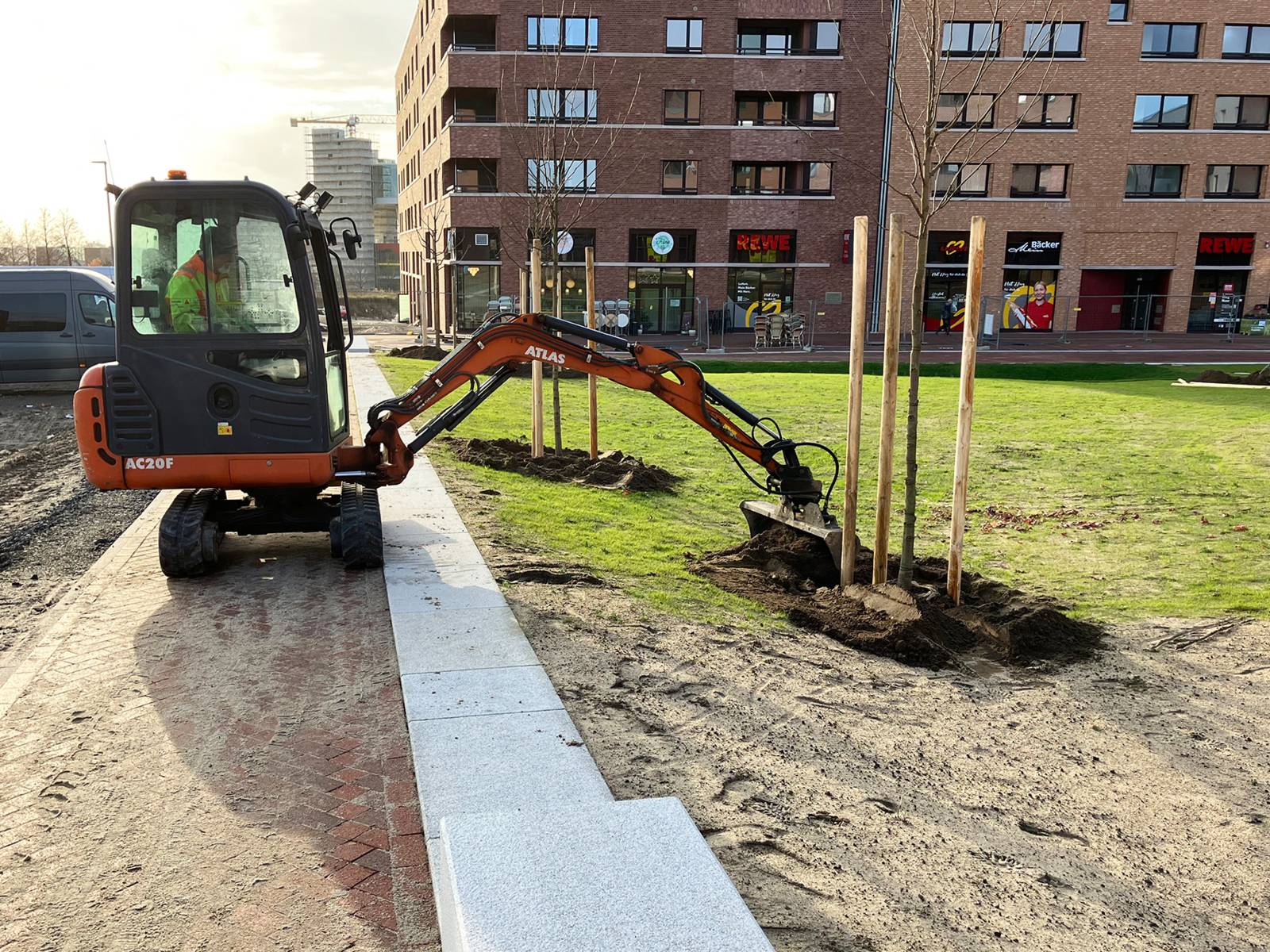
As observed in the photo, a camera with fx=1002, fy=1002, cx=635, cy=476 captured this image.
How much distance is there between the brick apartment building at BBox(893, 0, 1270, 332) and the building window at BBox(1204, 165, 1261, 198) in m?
0.05

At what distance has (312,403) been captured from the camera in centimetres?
841

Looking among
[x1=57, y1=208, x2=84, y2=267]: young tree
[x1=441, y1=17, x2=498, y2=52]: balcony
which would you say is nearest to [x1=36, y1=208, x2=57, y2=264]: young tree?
[x1=57, y1=208, x2=84, y2=267]: young tree

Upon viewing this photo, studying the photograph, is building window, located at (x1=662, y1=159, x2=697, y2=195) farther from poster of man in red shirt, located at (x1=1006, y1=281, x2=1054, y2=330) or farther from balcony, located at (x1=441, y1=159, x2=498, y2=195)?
poster of man in red shirt, located at (x1=1006, y1=281, x2=1054, y2=330)

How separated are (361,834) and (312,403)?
461 cm

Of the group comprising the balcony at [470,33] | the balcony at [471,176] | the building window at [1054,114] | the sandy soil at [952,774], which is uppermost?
the balcony at [470,33]

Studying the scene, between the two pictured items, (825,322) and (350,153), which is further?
(350,153)

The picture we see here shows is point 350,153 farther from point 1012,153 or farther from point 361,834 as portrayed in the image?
point 361,834

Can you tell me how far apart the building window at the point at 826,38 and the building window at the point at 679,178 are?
24.0ft

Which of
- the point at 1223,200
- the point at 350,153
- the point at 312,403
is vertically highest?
the point at 350,153

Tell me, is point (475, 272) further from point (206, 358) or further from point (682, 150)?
point (206, 358)

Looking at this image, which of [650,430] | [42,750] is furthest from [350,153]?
[42,750]

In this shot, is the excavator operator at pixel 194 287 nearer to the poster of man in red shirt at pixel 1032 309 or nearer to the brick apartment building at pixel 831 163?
the brick apartment building at pixel 831 163

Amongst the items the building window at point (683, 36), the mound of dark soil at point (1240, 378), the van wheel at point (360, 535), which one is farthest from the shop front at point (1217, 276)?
the van wheel at point (360, 535)

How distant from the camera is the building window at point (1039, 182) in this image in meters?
43.5
